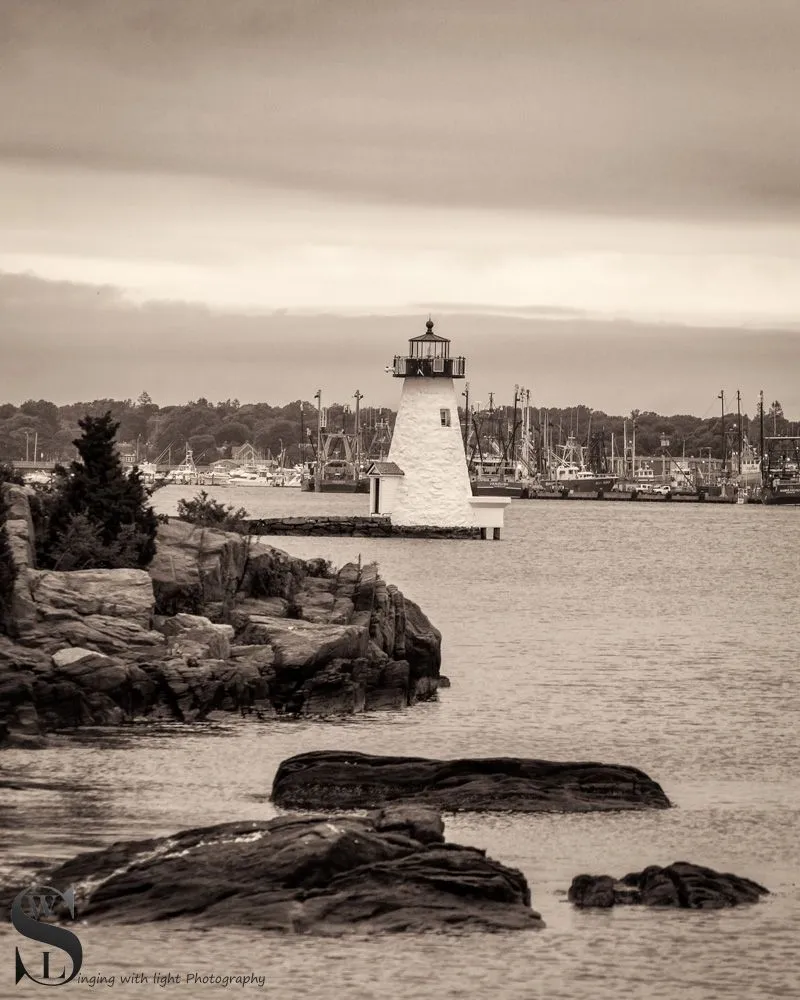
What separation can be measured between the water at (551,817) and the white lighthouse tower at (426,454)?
64.6ft

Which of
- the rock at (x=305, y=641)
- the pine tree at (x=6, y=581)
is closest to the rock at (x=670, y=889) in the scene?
the rock at (x=305, y=641)

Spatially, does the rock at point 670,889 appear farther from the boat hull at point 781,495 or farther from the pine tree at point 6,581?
the boat hull at point 781,495

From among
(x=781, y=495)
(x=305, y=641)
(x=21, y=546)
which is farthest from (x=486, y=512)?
(x=781, y=495)

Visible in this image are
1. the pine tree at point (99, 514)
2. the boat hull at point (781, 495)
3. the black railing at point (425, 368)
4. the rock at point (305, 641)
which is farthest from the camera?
the boat hull at point (781, 495)

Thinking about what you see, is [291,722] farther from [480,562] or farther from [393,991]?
[480,562]

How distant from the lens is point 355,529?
87.2m

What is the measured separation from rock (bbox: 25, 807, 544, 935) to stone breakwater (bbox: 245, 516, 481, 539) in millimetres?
58014

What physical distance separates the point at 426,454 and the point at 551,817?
187ft

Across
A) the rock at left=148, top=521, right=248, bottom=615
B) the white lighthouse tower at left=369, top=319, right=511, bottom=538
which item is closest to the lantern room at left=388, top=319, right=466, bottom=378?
the white lighthouse tower at left=369, top=319, right=511, bottom=538

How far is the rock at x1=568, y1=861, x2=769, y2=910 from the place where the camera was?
701 inches

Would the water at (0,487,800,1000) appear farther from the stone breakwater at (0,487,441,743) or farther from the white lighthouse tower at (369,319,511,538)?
the white lighthouse tower at (369,319,511,538)

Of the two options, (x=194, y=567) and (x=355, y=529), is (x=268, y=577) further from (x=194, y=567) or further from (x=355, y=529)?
(x=355, y=529)

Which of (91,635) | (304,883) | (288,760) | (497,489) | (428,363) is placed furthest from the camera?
(497,489)

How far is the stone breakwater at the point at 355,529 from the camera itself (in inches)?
3238
